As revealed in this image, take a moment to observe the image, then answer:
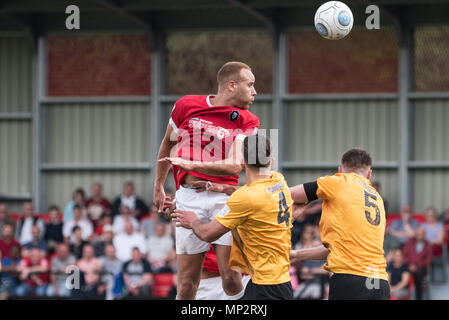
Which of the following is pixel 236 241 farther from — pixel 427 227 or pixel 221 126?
pixel 427 227

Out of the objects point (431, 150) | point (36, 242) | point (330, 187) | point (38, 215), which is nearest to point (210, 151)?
point (330, 187)

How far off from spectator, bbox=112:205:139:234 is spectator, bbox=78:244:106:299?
1595mm

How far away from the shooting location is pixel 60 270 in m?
17.3

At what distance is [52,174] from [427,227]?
1070 centimetres

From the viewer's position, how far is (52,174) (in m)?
22.6

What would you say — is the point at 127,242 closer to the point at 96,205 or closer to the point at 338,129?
the point at 96,205

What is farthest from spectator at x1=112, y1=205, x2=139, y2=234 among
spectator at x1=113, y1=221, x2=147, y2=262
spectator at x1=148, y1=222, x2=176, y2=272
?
spectator at x1=148, y1=222, x2=176, y2=272

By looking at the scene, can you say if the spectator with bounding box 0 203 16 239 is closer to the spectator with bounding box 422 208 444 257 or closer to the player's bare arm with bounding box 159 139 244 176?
the spectator with bounding box 422 208 444 257

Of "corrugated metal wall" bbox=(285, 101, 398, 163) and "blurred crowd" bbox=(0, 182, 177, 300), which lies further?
"corrugated metal wall" bbox=(285, 101, 398, 163)

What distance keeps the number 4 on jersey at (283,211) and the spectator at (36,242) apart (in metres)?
11.3

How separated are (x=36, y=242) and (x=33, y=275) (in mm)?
1494

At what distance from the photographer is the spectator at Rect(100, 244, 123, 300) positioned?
1619 centimetres
